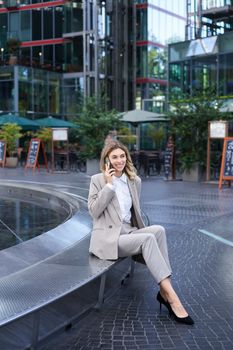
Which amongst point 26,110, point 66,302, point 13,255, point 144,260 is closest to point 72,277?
point 66,302

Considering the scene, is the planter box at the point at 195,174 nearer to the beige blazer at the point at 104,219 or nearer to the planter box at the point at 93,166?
the planter box at the point at 93,166

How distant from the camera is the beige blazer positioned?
16.9 ft

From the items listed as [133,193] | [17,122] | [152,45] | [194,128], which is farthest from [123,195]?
[152,45]

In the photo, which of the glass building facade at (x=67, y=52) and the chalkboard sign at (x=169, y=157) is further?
the glass building facade at (x=67, y=52)

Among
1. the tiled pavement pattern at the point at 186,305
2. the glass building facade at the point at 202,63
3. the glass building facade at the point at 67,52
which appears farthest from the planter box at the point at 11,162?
the tiled pavement pattern at the point at 186,305

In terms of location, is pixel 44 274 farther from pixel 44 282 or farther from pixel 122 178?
pixel 122 178

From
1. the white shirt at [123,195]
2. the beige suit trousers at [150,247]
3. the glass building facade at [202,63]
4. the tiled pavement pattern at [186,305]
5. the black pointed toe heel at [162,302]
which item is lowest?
the tiled pavement pattern at [186,305]

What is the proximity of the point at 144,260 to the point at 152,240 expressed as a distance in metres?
0.28

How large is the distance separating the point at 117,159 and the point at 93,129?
18.0m

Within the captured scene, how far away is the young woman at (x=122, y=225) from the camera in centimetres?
491

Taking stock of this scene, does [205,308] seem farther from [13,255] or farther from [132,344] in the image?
[13,255]

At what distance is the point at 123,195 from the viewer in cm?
542

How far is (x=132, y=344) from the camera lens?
14.0 feet

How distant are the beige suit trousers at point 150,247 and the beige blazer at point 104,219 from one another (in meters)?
0.08
